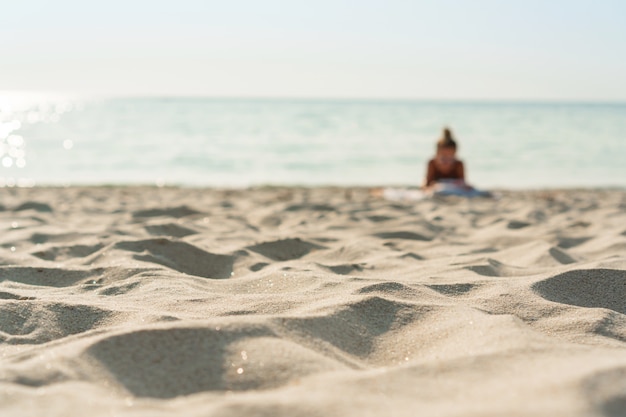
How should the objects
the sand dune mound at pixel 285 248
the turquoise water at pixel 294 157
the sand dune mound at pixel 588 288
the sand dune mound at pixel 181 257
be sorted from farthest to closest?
the turquoise water at pixel 294 157, the sand dune mound at pixel 285 248, the sand dune mound at pixel 181 257, the sand dune mound at pixel 588 288

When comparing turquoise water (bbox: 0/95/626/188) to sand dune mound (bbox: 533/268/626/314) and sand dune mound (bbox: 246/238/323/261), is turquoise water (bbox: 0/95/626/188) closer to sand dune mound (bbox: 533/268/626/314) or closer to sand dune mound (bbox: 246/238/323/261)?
sand dune mound (bbox: 246/238/323/261)

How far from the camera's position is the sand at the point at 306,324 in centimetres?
122

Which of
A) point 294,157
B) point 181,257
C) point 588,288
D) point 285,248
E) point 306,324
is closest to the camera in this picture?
point 306,324

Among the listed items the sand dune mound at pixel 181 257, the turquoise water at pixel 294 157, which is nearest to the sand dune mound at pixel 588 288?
the sand dune mound at pixel 181 257

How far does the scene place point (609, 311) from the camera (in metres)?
1.97

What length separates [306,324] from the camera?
1.71 m

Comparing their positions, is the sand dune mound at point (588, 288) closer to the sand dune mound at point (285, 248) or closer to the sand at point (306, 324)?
the sand at point (306, 324)

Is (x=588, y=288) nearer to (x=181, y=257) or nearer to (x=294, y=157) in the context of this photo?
(x=181, y=257)

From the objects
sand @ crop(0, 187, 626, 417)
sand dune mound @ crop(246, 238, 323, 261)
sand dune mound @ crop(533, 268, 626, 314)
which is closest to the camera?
sand @ crop(0, 187, 626, 417)

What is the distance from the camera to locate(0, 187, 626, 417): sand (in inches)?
48.0

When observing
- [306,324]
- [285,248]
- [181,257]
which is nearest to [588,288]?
[306,324]

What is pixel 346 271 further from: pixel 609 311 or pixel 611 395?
pixel 611 395

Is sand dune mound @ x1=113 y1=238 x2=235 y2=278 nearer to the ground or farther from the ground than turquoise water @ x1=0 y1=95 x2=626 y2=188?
farther from the ground

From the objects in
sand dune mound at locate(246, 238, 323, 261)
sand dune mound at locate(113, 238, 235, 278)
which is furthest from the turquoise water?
sand dune mound at locate(113, 238, 235, 278)
